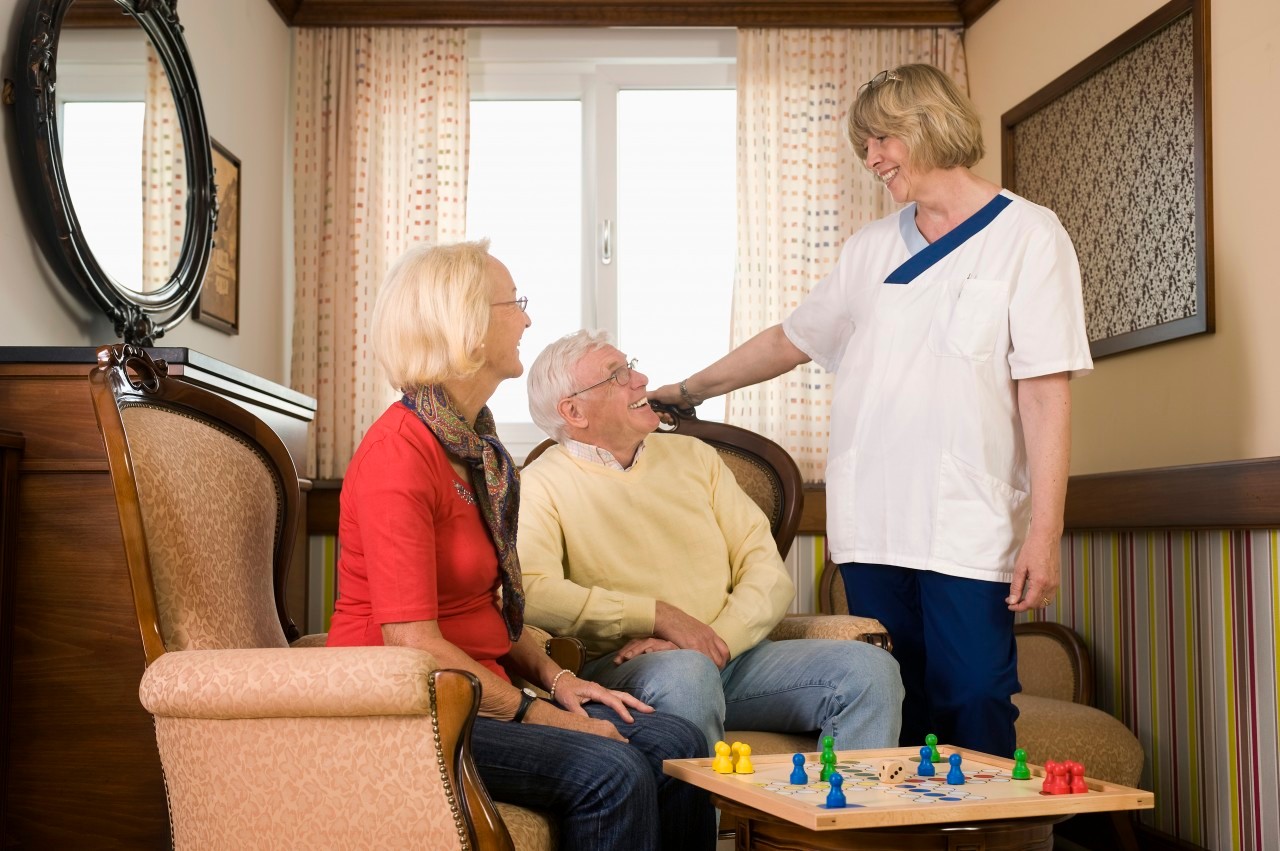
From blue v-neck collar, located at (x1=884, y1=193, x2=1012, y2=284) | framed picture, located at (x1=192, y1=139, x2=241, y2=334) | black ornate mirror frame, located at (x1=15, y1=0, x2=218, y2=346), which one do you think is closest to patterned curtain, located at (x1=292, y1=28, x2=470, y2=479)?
framed picture, located at (x1=192, y1=139, x2=241, y2=334)

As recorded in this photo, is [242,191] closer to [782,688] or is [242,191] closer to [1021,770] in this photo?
[782,688]

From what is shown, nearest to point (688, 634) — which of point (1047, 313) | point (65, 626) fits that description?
point (1047, 313)

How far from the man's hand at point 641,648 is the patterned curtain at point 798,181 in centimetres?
204

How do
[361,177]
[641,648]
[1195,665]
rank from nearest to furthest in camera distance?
[641,648] → [1195,665] → [361,177]

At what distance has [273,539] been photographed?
79.8 inches

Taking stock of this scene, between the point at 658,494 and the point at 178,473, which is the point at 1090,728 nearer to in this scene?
the point at 658,494

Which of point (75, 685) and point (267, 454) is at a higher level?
point (267, 454)

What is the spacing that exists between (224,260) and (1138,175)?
8.38ft

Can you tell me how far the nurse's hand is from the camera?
200 cm

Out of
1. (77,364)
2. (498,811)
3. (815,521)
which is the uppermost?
(77,364)

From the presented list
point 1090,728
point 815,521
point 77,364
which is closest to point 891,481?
point 1090,728

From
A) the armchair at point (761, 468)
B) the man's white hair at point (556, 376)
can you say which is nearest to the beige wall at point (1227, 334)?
the armchair at point (761, 468)

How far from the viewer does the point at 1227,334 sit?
2.85m

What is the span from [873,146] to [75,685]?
1.72 m
